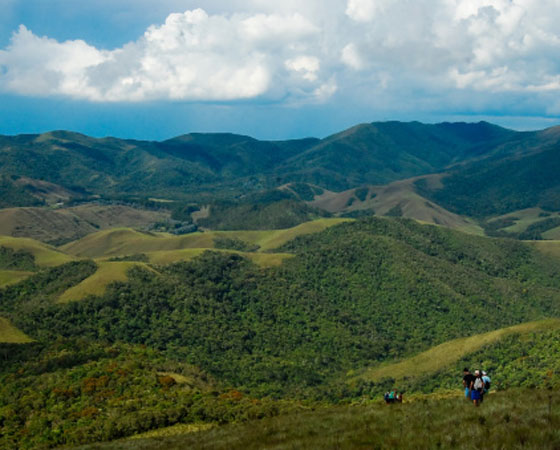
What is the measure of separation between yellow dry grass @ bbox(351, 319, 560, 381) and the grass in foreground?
278 ft

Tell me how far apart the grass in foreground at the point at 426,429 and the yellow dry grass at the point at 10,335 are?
268 ft

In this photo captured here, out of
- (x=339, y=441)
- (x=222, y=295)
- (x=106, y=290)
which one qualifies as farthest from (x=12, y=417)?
(x=222, y=295)

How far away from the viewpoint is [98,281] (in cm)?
15175

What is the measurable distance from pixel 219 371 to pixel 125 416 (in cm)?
5983

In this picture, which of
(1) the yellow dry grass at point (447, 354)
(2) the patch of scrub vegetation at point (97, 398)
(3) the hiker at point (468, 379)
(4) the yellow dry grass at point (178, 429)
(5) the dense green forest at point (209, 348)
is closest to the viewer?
(3) the hiker at point (468, 379)

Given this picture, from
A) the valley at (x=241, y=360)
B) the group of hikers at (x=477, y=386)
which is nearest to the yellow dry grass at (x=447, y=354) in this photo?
the valley at (x=241, y=360)

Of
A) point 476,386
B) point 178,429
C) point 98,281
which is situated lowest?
point 178,429

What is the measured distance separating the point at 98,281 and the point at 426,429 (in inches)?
5311

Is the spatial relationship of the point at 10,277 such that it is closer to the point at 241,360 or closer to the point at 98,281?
the point at 98,281

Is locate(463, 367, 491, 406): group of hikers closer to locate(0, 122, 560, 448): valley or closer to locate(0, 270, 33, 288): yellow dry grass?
locate(0, 122, 560, 448): valley

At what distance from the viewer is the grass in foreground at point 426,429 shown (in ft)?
86.5

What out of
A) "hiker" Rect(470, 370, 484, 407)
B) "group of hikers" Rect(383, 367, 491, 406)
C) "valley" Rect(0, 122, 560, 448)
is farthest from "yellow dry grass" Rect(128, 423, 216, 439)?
"hiker" Rect(470, 370, 484, 407)

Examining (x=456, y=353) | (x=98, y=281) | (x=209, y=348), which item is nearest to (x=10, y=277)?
(x=98, y=281)

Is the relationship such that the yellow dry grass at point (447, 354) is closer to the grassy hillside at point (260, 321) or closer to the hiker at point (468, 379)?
the grassy hillside at point (260, 321)
